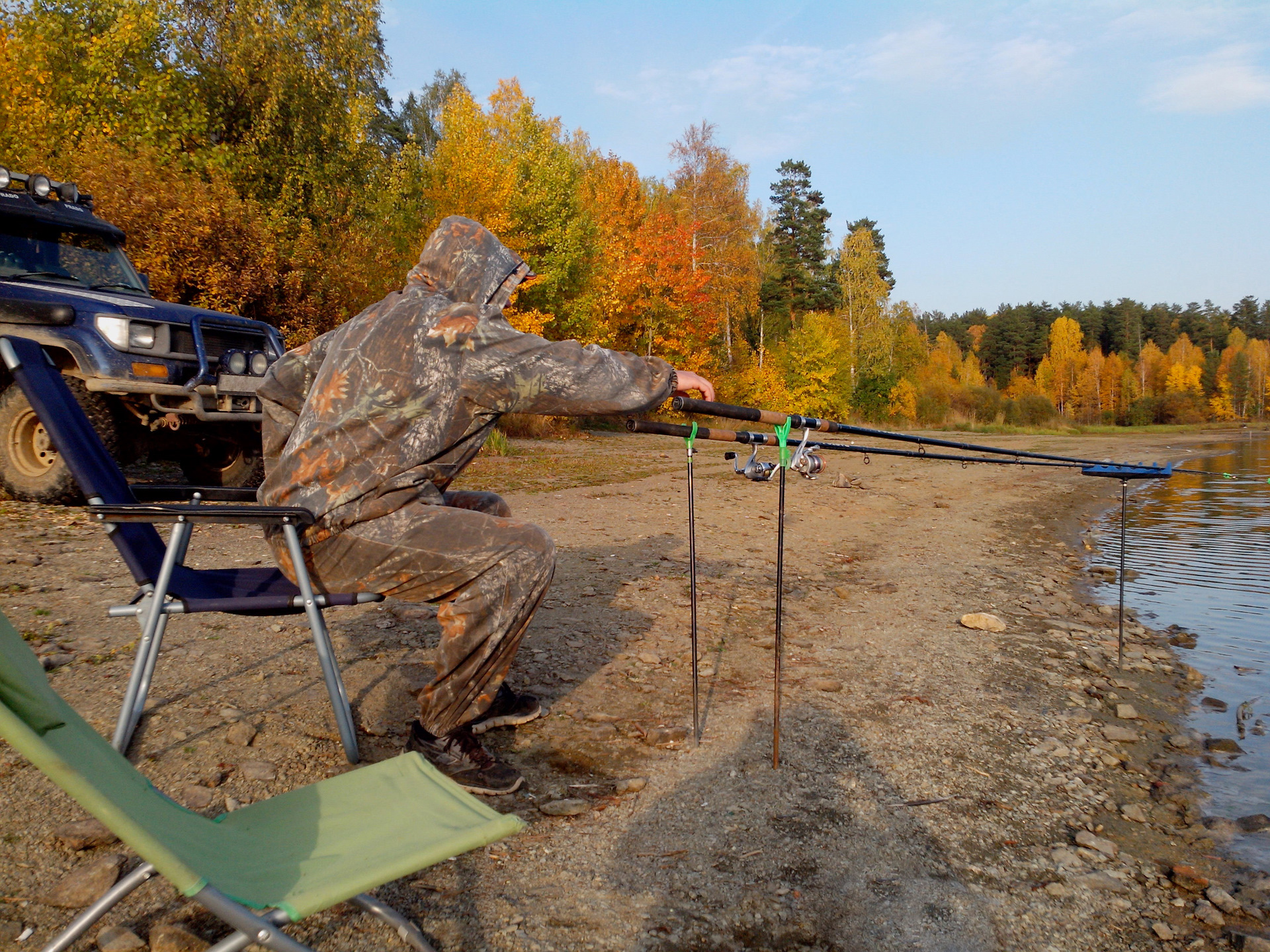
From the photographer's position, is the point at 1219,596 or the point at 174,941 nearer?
the point at 174,941

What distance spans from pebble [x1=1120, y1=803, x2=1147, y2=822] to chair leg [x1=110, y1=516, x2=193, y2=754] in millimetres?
3787

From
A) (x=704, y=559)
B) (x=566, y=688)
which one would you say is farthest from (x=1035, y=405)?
(x=566, y=688)

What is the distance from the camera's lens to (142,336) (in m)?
7.77

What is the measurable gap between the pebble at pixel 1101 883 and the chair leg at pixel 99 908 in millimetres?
2803

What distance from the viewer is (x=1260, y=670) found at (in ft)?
19.0

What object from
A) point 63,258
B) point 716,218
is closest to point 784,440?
point 63,258

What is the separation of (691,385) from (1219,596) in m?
7.38

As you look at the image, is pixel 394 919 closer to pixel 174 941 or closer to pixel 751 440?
pixel 174 941

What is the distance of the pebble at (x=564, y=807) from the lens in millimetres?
3064

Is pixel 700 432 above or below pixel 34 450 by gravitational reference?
above

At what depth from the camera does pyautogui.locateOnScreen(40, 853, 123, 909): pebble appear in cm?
231

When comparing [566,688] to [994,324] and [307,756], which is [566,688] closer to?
[307,756]

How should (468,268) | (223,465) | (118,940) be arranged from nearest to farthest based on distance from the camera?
(118,940)
(468,268)
(223,465)

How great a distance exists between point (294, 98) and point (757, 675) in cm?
1929
